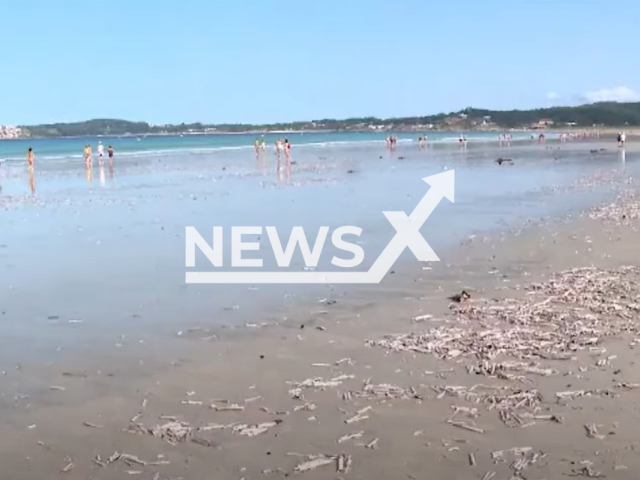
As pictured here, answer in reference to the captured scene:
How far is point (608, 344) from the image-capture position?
332 inches

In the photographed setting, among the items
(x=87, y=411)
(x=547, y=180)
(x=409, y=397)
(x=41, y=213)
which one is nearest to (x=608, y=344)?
(x=409, y=397)

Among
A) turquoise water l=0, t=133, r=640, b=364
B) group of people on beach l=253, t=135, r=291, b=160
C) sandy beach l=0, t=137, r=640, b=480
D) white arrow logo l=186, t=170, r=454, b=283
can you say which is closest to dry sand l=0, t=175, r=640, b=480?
sandy beach l=0, t=137, r=640, b=480

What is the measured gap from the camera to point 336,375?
779 centimetres

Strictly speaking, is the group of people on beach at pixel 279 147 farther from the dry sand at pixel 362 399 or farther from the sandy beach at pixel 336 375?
the dry sand at pixel 362 399

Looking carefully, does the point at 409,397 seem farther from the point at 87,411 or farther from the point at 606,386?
the point at 87,411

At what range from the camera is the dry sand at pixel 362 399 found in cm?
582

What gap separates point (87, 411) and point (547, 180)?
1274 inches

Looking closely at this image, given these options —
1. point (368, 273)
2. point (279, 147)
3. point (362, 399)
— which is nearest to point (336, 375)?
point (362, 399)

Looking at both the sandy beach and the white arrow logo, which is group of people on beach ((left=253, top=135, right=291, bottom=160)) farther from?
the sandy beach

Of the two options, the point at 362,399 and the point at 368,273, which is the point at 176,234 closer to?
the point at 368,273

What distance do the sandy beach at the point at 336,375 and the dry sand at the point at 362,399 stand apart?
2 centimetres

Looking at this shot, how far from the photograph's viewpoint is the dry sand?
5.82m

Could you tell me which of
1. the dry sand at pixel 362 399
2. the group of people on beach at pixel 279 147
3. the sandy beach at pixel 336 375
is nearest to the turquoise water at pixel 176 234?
the sandy beach at pixel 336 375

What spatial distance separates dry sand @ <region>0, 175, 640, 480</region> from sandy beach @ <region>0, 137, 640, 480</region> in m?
0.02
